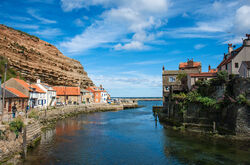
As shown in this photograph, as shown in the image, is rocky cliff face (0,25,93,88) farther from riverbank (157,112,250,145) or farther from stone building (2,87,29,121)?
riverbank (157,112,250,145)

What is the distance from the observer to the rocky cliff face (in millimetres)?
77900

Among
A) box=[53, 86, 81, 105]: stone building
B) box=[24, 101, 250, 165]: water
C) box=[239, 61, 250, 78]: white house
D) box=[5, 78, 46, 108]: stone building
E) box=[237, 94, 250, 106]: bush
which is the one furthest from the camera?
box=[53, 86, 81, 105]: stone building

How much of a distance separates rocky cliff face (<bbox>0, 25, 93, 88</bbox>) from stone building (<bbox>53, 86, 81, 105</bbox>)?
461 inches

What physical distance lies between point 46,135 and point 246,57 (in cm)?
4072

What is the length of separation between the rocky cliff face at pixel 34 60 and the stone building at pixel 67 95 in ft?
38.4

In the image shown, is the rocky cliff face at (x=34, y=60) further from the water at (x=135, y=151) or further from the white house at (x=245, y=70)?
the white house at (x=245, y=70)

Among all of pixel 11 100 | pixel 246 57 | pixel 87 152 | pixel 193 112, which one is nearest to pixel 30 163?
pixel 87 152

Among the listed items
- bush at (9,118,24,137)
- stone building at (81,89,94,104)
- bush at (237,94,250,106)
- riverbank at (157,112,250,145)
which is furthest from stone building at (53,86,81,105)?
bush at (237,94,250,106)

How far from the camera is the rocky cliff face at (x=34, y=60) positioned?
7790cm

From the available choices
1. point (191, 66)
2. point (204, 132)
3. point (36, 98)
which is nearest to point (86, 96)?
point (36, 98)

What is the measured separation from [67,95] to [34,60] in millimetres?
25670

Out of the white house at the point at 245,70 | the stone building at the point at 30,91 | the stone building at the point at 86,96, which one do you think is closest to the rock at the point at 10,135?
the stone building at the point at 30,91

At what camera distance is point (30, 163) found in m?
18.8

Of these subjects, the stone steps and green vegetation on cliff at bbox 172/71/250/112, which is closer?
the stone steps
